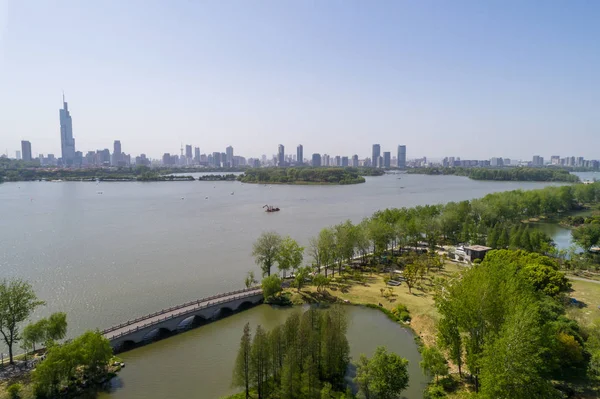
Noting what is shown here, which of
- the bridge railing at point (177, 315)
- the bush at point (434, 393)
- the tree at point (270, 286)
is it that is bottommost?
the bush at point (434, 393)

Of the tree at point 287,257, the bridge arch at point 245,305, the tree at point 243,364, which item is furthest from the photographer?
the tree at point 287,257

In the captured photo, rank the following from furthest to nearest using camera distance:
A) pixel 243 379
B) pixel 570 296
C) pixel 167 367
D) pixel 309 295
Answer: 1. pixel 309 295
2. pixel 570 296
3. pixel 167 367
4. pixel 243 379

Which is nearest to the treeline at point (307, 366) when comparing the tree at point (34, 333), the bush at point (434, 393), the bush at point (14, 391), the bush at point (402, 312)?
the bush at point (434, 393)

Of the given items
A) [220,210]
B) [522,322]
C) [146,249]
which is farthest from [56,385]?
[220,210]

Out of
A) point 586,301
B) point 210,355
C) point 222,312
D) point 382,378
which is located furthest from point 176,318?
point 586,301

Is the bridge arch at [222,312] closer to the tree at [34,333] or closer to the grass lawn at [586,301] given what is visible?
the tree at [34,333]

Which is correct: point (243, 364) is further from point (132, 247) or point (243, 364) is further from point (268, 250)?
point (132, 247)

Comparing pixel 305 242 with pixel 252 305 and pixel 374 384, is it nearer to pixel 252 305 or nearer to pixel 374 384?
pixel 252 305
